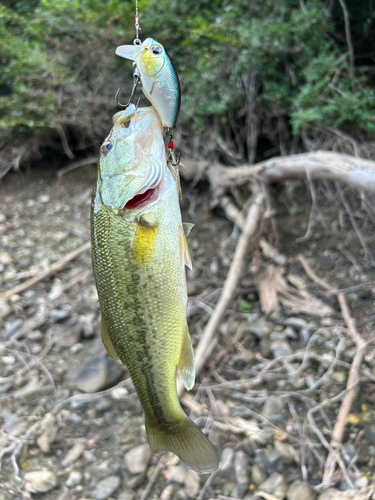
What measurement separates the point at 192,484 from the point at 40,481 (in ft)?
3.00

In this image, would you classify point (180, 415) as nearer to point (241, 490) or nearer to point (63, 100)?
point (241, 490)

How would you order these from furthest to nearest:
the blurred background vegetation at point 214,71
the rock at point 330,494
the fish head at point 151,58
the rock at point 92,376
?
1. the blurred background vegetation at point 214,71
2. the rock at point 92,376
3. the rock at point 330,494
4. the fish head at point 151,58

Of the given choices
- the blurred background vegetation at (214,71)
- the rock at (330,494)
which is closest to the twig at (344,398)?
the rock at (330,494)

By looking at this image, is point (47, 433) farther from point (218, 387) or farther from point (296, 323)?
point (296, 323)

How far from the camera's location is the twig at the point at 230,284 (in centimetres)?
281

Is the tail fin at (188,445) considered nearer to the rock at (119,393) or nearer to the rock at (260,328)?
the rock at (119,393)

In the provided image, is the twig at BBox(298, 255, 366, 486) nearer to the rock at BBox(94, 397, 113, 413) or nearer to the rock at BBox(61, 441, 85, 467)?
the rock at BBox(94, 397, 113, 413)

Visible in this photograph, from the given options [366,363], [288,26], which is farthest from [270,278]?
[288,26]

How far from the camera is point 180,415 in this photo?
1426 mm

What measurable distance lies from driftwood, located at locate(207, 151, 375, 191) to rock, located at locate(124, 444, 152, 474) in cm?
223

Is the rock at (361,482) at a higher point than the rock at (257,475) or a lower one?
higher

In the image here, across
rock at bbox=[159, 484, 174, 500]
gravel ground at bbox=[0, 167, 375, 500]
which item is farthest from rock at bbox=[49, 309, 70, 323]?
rock at bbox=[159, 484, 174, 500]

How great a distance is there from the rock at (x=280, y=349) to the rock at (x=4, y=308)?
2.46m

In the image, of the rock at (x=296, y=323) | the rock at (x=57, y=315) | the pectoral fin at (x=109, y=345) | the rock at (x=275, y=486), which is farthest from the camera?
the rock at (x=57, y=315)
